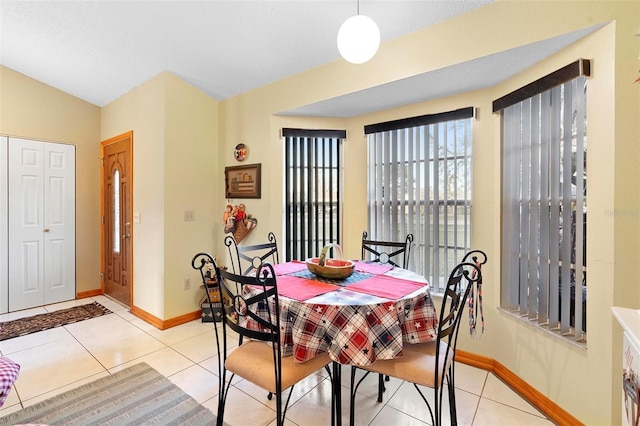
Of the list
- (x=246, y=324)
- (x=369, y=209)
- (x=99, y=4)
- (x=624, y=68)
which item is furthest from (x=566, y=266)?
(x=99, y=4)

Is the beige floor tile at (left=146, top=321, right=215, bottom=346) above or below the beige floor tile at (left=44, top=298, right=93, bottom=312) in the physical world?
below

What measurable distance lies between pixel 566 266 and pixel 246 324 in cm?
198

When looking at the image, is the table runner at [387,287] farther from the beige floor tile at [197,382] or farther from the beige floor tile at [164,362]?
the beige floor tile at [164,362]

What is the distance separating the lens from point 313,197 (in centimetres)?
335

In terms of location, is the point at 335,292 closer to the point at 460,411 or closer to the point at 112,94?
the point at 460,411

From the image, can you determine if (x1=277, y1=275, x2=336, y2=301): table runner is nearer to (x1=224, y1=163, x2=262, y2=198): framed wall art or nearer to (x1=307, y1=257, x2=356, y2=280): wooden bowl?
(x1=307, y1=257, x2=356, y2=280): wooden bowl

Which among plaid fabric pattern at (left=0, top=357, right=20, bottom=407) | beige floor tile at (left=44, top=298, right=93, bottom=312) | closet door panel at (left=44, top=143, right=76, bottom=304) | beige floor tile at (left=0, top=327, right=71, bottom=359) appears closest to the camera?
plaid fabric pattern at (left=0, top=357, right=20, bottom=407)

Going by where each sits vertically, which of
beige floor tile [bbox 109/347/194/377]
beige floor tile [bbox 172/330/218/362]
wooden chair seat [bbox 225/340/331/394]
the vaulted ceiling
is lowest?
beige floor tile [bbox 109/347/194/377]

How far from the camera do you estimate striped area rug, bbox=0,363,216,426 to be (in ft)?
5.99

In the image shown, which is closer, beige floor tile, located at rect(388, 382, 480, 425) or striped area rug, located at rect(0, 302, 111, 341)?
beige floor tile, located at rect(388, 382, 480, 425)

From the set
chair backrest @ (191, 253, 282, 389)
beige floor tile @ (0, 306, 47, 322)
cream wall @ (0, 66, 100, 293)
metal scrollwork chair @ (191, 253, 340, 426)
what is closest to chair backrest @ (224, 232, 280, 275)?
chair backrest @ (191, 253, 282, 389)

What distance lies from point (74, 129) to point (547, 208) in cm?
536

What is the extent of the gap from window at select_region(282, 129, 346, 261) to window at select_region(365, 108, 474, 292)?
43cm

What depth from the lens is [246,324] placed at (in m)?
1.79
